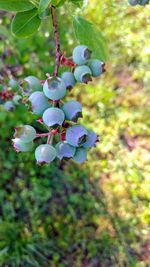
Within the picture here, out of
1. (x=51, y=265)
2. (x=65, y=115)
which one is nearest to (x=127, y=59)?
(x=51, y=265)

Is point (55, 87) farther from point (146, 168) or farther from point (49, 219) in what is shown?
point (49, 219)

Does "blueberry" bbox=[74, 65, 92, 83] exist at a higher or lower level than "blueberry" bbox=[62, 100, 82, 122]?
higher

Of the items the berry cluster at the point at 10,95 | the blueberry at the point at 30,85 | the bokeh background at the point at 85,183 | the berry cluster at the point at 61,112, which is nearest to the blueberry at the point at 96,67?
the berry cluster at the point at 61,112

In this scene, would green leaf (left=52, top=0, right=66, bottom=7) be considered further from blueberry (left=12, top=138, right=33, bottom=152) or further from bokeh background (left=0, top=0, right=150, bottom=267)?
bokeh background (left=0, top=0, right=150, bottom=267)

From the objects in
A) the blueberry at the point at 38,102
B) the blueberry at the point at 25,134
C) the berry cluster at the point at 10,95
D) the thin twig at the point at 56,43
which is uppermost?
the berry cluster at the point at 10,95

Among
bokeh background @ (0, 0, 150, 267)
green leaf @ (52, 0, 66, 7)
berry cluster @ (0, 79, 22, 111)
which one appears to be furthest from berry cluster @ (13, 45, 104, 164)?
bokeh background @ (0, 0, 150, 267)

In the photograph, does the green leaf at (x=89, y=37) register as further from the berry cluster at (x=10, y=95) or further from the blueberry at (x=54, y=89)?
the berry cluster at (x=10, y=95)

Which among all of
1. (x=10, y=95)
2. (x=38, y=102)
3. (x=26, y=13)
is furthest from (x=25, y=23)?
(x=10, y=95)

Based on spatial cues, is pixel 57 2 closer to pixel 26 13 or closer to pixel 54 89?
pixel 26 13
